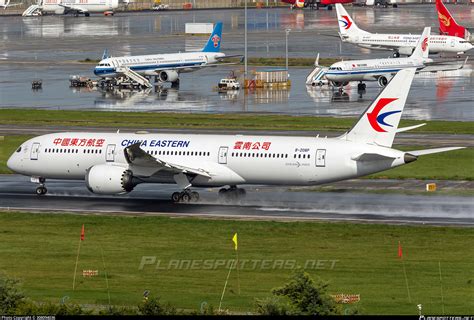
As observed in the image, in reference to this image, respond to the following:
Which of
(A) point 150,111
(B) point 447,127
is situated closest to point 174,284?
(B) point 447,127

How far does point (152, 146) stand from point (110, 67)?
7960 cm

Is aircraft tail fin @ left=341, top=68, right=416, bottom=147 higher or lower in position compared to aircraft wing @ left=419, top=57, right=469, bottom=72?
higher

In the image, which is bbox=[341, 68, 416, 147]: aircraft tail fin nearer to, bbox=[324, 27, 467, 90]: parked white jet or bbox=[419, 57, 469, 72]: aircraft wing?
bbox=[324, 27, 467, 90]: parked white jet

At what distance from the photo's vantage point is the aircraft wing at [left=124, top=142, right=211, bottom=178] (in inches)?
2499

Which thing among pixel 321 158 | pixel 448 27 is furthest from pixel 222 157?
pixel 448 27

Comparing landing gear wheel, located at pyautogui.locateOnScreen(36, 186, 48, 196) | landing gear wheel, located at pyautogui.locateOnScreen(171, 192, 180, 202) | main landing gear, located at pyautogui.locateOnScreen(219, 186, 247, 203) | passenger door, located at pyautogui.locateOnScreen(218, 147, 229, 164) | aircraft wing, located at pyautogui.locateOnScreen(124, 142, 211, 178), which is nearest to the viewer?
aircraft wing, located at pyautogui.locateOnScreen(124, 142, 211, 178)

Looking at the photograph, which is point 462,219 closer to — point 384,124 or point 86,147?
point 384,124

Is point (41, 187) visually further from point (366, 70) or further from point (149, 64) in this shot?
point (149, 64)

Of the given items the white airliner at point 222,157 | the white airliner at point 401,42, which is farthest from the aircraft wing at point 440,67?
the white airliner at point 222,157

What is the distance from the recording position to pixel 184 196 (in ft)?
214

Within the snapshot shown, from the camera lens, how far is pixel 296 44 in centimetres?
19725

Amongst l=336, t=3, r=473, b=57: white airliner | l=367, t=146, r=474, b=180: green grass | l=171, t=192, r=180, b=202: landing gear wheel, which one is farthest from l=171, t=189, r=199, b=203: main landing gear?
l=336, t=3, r=473, b=57: white airliner

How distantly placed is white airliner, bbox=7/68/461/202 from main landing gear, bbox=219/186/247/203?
87 mm

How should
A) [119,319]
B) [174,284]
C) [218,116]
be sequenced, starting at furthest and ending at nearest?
[218,116] < [174,284] < [119,319]
